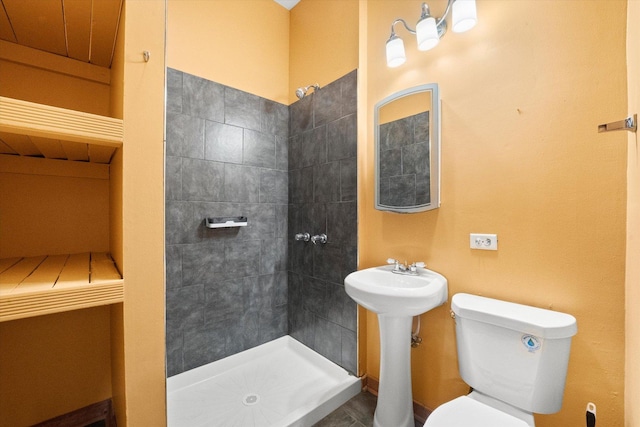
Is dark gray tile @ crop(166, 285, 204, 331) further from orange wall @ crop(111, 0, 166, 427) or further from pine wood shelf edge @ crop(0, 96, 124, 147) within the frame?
pine wood shelf edge @ crop(0, 96, 124, 147)

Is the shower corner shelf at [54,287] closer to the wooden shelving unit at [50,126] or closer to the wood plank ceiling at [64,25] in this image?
the wooden shelving unit at [50,126]

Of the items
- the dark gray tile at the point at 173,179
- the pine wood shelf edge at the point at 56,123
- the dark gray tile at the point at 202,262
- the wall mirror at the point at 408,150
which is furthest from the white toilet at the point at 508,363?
the dark gray tile at the point at 173,179

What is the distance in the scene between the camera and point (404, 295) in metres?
1.22

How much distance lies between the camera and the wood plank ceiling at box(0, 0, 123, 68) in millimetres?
963

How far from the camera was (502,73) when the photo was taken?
1.29m

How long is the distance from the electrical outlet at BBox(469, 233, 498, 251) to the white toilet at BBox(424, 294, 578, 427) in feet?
0.89

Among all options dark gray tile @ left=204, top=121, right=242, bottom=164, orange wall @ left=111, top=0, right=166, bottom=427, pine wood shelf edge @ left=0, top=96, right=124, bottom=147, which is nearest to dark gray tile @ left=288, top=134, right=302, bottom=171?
dark gray tile @ left=204, top=121, right=242, bottom=164

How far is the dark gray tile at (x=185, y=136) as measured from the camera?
1843 mm

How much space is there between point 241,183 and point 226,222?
1.19 feet

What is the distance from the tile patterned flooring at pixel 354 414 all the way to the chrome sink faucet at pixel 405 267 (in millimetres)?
885

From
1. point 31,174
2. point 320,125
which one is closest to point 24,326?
point 31,174

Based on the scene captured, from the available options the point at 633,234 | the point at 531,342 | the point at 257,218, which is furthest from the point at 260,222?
the point at 633,234

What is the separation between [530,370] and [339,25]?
2398 millimetres

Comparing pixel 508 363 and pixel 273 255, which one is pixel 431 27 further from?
pixel 273 255
